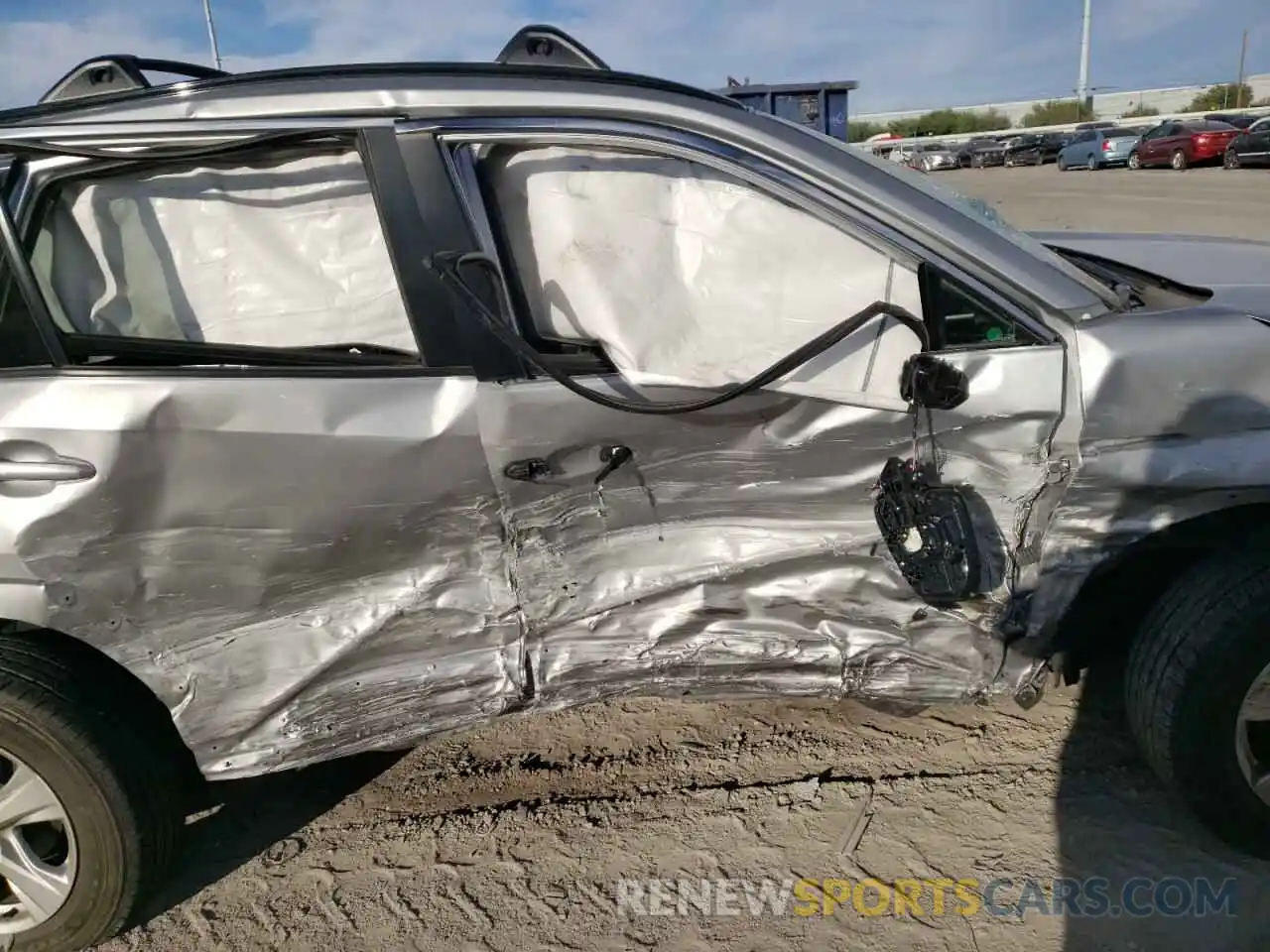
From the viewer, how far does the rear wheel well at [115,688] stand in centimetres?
219

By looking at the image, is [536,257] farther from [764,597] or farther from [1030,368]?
[1030,368]

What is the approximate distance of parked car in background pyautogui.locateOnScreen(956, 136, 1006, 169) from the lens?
1651 inches

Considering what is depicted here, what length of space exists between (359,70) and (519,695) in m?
1.55

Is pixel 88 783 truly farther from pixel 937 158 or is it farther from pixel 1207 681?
pixel 937 158

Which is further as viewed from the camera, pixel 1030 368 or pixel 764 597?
pixel 764 597

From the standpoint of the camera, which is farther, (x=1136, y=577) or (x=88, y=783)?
(x=1136, y=577)

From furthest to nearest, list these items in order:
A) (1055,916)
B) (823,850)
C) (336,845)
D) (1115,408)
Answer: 1. (336,845)
2. (823,850)
3. (1055,916)
4. (1115,408)

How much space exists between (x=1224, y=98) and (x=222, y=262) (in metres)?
73.4

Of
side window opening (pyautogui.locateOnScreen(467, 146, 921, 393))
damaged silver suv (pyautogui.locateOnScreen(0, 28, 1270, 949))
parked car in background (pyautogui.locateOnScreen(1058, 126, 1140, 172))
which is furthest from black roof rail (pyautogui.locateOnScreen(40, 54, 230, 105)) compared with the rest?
parked car in background (pyautogui.locateOnScreen(1058, 126, 1140, 172))

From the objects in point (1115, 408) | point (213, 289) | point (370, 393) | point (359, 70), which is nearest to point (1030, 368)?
point (1115, 408)

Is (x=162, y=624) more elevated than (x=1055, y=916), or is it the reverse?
(x=162, y=624)

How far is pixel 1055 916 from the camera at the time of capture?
7.29ft

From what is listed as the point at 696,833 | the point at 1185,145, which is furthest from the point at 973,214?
the point at 1185,145

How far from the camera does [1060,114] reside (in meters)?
69.8
